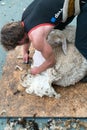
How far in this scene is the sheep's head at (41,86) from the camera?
230 centimetres

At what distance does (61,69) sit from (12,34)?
19.1 inches

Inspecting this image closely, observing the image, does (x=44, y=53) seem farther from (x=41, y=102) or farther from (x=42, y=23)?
(x=41, y=102)

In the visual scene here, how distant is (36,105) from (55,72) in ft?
0.95

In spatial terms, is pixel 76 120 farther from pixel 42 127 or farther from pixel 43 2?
pixel 43 2

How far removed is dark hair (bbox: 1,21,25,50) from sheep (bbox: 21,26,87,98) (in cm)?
33

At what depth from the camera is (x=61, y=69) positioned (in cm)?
234

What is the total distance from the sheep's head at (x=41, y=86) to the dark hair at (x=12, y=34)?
37 cm

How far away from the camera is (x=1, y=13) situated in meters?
3.35

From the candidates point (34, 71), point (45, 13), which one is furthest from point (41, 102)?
point (45, 13)

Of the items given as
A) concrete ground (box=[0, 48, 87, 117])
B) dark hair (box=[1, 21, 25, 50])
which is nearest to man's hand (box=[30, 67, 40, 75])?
concrete ground (box=[0, 48, 87, 117])

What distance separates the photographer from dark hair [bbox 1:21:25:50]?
2.11 m

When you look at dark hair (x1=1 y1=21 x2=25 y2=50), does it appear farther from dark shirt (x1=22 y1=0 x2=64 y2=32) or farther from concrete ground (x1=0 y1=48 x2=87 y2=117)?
concrete ground (x1=0 y1=48 x2=87 y2=117)

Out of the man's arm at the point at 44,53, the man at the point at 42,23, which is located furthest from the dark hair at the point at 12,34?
the man's arm at the point at 44,53

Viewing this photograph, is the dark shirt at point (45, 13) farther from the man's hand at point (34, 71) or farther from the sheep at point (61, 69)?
the man's hand at point (34, 71)
